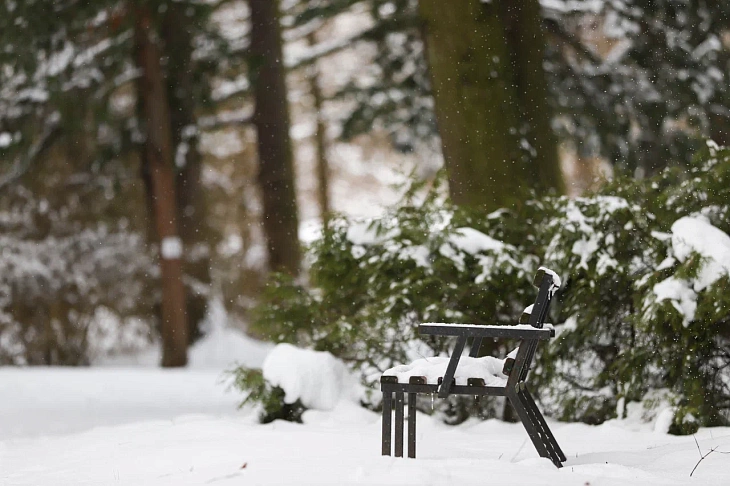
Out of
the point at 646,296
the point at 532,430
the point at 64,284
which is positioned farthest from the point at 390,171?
the point at 532,430

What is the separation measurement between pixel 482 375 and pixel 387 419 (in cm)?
52

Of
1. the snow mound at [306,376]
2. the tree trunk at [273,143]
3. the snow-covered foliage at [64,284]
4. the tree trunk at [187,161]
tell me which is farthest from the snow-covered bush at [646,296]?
the snow-covered foliage at [64,284]

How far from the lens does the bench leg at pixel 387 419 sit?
4.61 m

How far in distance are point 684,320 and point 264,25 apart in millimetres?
10069

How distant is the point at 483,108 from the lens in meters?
8.29

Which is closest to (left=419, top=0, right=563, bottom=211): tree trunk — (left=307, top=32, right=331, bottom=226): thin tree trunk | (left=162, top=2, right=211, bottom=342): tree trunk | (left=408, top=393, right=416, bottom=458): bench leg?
(left=408, top=393, right=416, bottom=458): bench leg

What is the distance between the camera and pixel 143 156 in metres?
15.1

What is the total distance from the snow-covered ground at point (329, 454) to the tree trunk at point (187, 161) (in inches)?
267

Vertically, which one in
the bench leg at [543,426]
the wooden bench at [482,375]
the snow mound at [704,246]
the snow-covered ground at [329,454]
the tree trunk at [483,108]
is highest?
the tree trunk at [483,108]

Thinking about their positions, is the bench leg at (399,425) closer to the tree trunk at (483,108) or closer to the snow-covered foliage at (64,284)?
the tree trunk at (483,108)

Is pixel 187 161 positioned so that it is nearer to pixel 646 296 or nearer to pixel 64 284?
pixel 64 284

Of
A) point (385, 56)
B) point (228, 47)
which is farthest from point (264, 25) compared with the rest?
point (385, 56)

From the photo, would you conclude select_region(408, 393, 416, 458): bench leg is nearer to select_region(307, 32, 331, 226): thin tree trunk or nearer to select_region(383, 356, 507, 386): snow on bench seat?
select_region(383, 356, 507, 386): snow on bench seat

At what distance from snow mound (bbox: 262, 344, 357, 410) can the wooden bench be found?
6.93 feet
